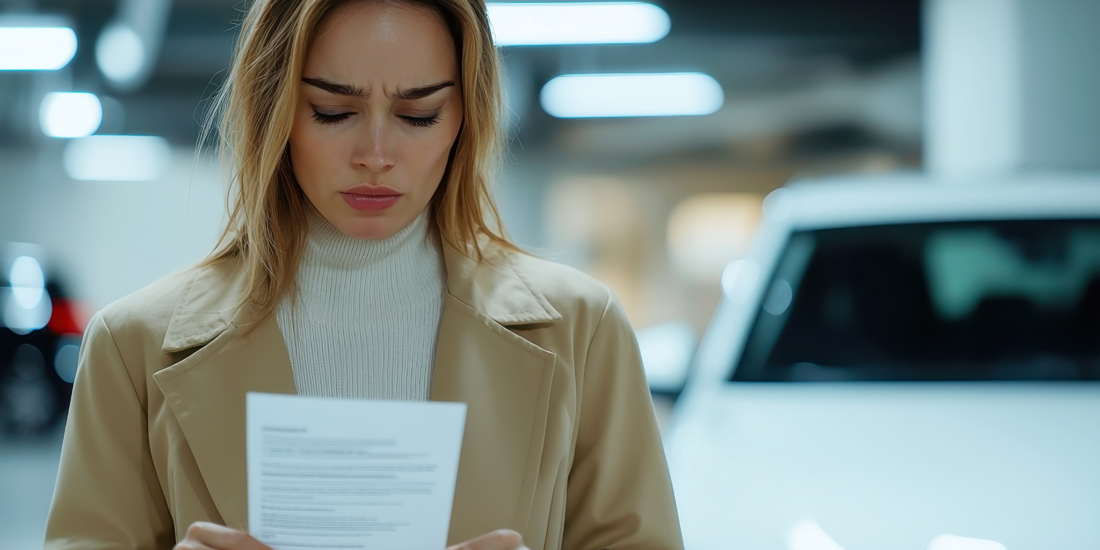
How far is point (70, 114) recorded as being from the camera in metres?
10.7

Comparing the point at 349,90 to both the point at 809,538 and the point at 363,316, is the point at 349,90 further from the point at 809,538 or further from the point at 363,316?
the point at 809,538

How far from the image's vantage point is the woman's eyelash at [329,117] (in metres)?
1.24

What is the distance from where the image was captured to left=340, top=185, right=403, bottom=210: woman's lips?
49.0 inches

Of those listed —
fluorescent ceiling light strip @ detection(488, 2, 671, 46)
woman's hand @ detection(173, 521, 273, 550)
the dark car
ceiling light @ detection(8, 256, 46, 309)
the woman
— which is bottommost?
woman's hand @ detection(173, 521, 273, 550)

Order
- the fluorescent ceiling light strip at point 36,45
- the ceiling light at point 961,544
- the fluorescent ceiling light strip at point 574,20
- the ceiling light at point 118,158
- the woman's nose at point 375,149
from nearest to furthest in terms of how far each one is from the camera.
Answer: the woman's nose at point 375,149 < the ceiling light at point 961,544 < the fluorescent ceiling light strip at point 574,20 < the fluorescent ceiling light strip at point 36,45 < the ceiling light at point 118,158

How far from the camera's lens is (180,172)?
13000 mm

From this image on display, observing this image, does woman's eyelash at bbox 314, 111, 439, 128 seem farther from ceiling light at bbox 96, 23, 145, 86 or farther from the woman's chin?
ceiling light at bbox 96, 23, 145, 86

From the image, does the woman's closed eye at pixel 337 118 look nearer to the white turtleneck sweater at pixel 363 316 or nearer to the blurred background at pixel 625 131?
the white turtleneck sweater at pixel 363 316

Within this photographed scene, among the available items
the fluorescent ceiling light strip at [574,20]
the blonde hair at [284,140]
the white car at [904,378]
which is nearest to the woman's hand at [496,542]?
the blonde hair at [284,140]

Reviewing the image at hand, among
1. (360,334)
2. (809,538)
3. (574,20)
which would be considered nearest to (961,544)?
(809,538)

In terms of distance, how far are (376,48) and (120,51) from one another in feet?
26.2

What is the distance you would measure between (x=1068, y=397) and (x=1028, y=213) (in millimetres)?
559

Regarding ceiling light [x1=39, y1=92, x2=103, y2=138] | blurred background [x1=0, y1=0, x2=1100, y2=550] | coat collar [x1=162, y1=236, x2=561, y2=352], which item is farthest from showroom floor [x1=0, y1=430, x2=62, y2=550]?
ceiling light [x1=39, y1=92, x2=103, y2=138]

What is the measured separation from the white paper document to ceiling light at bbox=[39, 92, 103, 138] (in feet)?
34.4
